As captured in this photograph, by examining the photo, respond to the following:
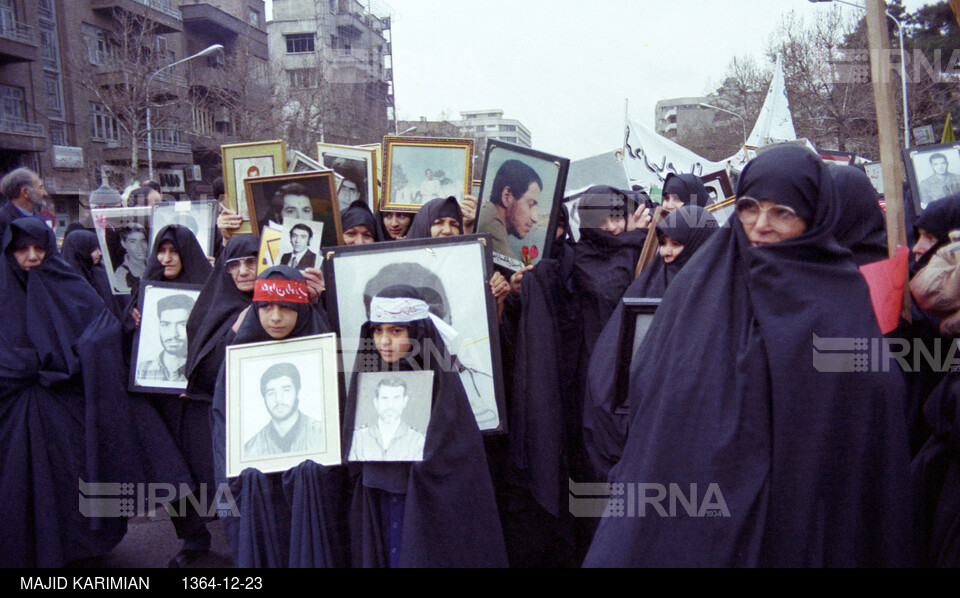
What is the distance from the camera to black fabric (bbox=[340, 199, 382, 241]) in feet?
14.5

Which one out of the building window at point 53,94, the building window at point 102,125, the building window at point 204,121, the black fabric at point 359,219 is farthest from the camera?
the building window at point 204,121

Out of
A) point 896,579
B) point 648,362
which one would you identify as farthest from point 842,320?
point 896,579

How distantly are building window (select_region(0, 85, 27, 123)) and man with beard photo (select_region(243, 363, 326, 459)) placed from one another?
28.1 m

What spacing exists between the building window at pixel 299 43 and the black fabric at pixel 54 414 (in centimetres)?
5229

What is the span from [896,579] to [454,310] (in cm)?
195

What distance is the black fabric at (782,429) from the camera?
1.92 metres

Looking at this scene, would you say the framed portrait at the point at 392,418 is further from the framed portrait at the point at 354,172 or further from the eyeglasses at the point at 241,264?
the framed portrait at the point at 354,172

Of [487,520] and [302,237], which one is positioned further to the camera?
[302,237]

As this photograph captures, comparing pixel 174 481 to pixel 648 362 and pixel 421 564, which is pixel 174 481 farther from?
pixel 648 362

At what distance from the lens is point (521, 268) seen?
364 cm

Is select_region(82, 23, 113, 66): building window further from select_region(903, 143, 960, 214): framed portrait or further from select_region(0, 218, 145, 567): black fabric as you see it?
select_region(903, 143, 960, 214): framed portrait

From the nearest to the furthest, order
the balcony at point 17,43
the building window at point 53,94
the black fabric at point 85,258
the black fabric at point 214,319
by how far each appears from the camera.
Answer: the black fabric at point 214,319
the black fabric at point 85,258
the balcony at point 17,43
the building window at point 53,94

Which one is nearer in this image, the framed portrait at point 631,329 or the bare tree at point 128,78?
the framed portrait at point 631,329

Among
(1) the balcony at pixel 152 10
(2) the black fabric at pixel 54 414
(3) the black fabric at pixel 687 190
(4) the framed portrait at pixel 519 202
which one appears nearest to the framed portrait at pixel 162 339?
(2) the black fabric at pixel 54 414
